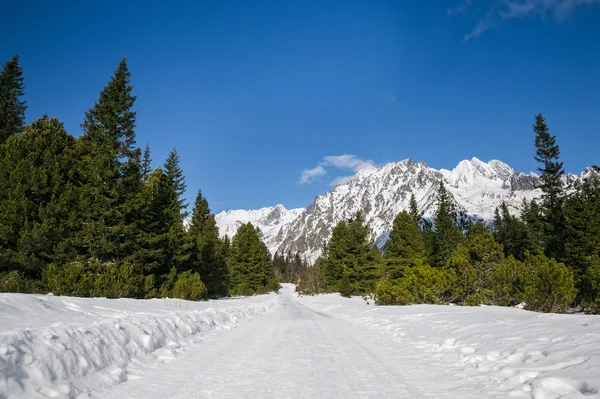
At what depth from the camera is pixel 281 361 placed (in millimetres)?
6062

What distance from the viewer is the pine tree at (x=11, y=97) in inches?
1152

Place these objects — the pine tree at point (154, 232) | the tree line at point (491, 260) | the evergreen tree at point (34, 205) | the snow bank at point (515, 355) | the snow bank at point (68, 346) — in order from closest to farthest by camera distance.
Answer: the snow bank at point (68, 346)
the snow bank at point (515, 355)
the tree line at point (491, 260)
the evergreen tree at point (34, 205)
the pine tree at point (154, 232)

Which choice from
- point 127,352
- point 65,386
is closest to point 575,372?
point 65,386

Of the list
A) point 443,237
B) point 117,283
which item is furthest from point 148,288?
point 443,237

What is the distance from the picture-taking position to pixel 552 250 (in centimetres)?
3881

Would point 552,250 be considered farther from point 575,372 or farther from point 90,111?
point 90,111

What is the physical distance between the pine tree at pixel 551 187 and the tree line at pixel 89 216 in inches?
1523

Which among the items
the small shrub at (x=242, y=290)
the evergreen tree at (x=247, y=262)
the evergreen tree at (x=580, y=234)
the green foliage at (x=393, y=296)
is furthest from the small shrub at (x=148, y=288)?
the evergreen tree at (x=580, y=234)

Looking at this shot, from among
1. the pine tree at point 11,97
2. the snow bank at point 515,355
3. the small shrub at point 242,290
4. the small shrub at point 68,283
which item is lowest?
the small shrub at point 242,290

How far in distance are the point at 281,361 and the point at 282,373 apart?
88cm

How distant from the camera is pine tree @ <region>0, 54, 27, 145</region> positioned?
29.2 metres

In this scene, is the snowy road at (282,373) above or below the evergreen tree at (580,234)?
below

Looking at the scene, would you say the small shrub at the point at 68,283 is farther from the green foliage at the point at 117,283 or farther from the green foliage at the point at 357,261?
the green foliage at the point at 357,261

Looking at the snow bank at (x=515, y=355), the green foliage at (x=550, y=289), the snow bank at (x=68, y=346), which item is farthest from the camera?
the green foliage at (x=550, y=289)
